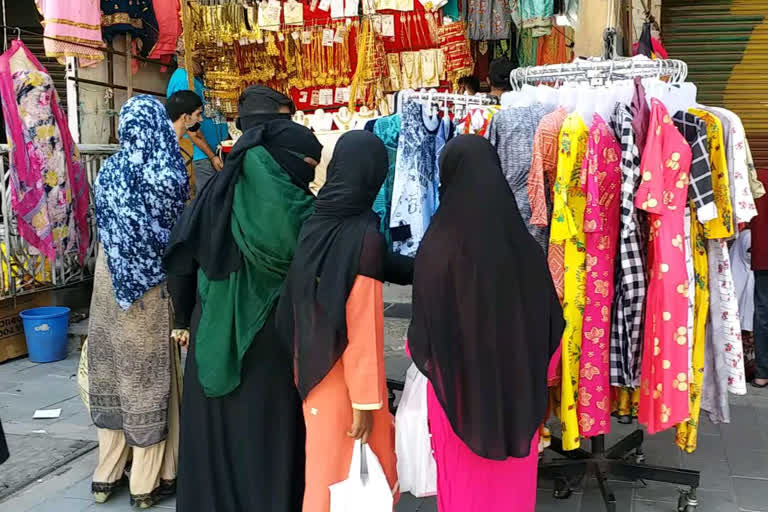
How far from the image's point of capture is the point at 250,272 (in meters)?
2.65

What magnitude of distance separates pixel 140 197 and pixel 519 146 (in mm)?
1606

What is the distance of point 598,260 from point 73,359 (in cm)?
437

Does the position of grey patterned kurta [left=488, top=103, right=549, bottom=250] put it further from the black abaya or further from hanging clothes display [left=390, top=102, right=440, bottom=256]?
the black abaya

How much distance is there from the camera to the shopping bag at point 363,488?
2.24m

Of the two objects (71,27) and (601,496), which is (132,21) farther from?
(601,496)

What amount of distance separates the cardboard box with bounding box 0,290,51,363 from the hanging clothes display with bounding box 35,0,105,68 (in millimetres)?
1951

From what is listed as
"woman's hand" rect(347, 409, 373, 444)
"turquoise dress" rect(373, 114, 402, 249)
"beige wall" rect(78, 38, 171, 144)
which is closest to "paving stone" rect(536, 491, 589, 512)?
"woman's hand" rect(347, 409, 373, 444)


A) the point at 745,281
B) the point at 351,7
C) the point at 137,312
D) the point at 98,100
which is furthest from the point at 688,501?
the point at 98,100

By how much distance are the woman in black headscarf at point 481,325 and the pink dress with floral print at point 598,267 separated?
793mm

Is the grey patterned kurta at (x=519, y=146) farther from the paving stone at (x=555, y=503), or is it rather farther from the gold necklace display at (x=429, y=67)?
the gold necklace display at (x=429, y=67)

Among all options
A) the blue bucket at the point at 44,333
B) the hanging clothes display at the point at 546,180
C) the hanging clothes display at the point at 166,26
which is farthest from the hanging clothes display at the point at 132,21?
the hanging clothes display at the point at 546,180

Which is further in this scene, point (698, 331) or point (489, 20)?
point (489, 20)

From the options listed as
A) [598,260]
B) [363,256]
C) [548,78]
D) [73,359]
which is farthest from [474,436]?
[73,359]

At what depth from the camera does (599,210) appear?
9.70 feet
